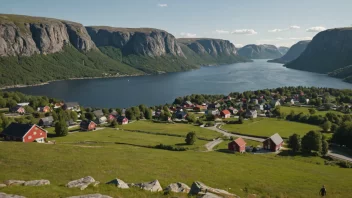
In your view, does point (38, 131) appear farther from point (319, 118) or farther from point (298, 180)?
point (319, 118)

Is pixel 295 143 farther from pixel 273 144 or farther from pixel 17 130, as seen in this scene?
pixel 17 130

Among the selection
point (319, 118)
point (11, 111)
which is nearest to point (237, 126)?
point (319, 118)

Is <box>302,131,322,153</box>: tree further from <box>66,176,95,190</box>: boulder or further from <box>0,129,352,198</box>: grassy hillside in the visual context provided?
<box>66,176,95,190</box>: boulder

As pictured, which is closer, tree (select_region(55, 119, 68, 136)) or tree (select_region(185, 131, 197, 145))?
tree (select_region(185, 131, 197, 145))

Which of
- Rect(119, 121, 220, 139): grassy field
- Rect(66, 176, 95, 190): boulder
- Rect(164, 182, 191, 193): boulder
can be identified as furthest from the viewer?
Rect(119, 121, 220, 139): grassy field

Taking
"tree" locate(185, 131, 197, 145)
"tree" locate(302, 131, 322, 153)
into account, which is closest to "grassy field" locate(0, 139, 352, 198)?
"tree" locate(302, 131, 322, 153)

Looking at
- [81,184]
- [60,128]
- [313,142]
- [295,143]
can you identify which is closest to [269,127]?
[295,143]
